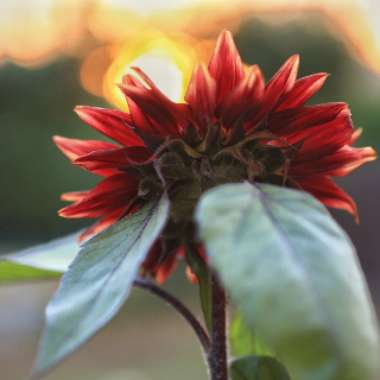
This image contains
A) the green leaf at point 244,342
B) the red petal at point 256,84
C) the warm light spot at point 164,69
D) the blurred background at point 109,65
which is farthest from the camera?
the warm light spot at point 164,69

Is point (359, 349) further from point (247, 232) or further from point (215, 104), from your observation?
point (215, 104)

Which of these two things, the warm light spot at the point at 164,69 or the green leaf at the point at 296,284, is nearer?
the green leaf at the point at 296,284

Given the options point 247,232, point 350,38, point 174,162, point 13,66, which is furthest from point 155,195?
point 350,38

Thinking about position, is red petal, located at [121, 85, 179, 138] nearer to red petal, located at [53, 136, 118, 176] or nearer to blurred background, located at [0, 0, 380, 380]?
red petal, located at [53, 136, 118, 176]

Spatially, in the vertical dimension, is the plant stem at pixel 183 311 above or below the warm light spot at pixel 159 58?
above

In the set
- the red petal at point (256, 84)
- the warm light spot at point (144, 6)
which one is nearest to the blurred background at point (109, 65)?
the warm light spot at point (144, 6)

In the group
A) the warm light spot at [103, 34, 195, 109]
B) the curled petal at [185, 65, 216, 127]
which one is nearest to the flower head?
the curled petal at [185, 65, 216, 127]

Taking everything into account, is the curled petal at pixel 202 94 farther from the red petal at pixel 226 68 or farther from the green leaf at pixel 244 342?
the green leaf at pixel 244 342
